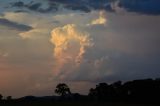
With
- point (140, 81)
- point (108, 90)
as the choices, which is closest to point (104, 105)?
point (140, 81)

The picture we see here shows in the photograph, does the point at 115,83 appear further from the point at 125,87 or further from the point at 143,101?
the point at 143,101

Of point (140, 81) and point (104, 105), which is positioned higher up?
point (140, 81)

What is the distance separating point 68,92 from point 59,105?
72578 millimetres

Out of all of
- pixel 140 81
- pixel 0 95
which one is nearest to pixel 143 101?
pixel 140 81

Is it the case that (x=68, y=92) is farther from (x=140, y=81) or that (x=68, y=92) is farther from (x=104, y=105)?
(x=104, y=105)

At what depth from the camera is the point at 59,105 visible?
7331 centimetres

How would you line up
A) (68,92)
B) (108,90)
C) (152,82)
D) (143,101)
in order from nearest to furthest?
(143,101)
(152,82)
(108,90)
(68,92)

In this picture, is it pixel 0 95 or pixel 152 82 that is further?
pixel 0 95

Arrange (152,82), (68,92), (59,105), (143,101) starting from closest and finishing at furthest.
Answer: (59,105), (143,101), (152,82), (68,92)

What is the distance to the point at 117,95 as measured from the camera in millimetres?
110438

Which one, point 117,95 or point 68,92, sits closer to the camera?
point 117,95

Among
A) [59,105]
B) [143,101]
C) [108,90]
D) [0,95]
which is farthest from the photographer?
[0,95]

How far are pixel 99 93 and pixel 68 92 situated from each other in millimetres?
28564

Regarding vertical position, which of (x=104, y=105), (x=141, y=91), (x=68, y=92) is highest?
(x=68, y=92)
